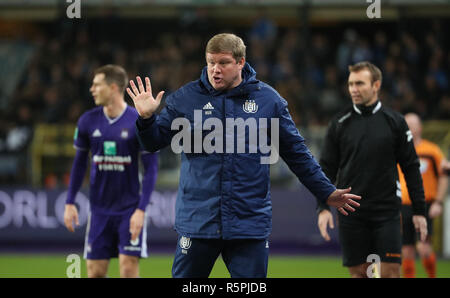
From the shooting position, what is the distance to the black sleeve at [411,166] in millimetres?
7191

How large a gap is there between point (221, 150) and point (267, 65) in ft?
45.2

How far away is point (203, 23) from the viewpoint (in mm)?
20328

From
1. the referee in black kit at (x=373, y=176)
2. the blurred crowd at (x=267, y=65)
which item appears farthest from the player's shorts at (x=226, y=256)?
the blurred crowd at (x=267, y=65)

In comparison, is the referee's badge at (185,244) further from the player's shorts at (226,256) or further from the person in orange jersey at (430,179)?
the person in orange jersey at (430,179)

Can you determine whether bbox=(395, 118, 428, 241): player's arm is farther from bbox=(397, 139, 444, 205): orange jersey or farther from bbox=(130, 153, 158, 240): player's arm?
bbox=(397, 139, 444, 205): orange jersey

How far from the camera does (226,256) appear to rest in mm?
5402

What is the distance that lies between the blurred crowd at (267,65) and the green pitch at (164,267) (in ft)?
12.1

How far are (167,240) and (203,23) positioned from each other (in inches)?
305

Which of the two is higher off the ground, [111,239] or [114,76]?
[114,76]

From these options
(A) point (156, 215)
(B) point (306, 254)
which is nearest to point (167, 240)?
(A) point (156, 215)

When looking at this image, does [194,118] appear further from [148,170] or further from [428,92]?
[428,92]

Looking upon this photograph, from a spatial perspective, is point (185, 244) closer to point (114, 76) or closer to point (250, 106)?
point (250, 106)

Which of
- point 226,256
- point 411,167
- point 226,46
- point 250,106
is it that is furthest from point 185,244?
point 411,167

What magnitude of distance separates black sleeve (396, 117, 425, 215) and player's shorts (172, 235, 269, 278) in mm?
2406
